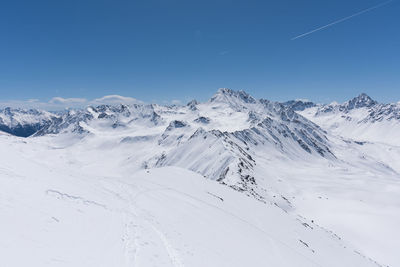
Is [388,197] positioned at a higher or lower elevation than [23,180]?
higher

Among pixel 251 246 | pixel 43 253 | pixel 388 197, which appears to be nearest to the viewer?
pixel 43 253

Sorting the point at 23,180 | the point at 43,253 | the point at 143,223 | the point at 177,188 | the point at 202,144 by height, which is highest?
the point at 202,144

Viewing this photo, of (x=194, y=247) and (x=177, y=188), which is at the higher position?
(x=177, y=188)

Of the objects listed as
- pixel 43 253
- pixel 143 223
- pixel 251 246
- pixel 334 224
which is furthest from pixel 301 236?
pixel 334 224

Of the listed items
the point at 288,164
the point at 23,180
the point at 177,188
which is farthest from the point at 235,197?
the point at 288,164

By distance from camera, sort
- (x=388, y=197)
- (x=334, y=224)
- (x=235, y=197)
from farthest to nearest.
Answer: (x=388, y=197) → (x=334, y=224) → (x=235, y=197)

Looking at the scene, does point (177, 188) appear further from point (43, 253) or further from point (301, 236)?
point (43, 253)

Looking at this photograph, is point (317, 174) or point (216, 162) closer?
point (216, 162)

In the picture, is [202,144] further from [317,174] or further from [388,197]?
[388,197]

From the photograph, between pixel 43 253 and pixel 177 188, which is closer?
pixel 43 253
